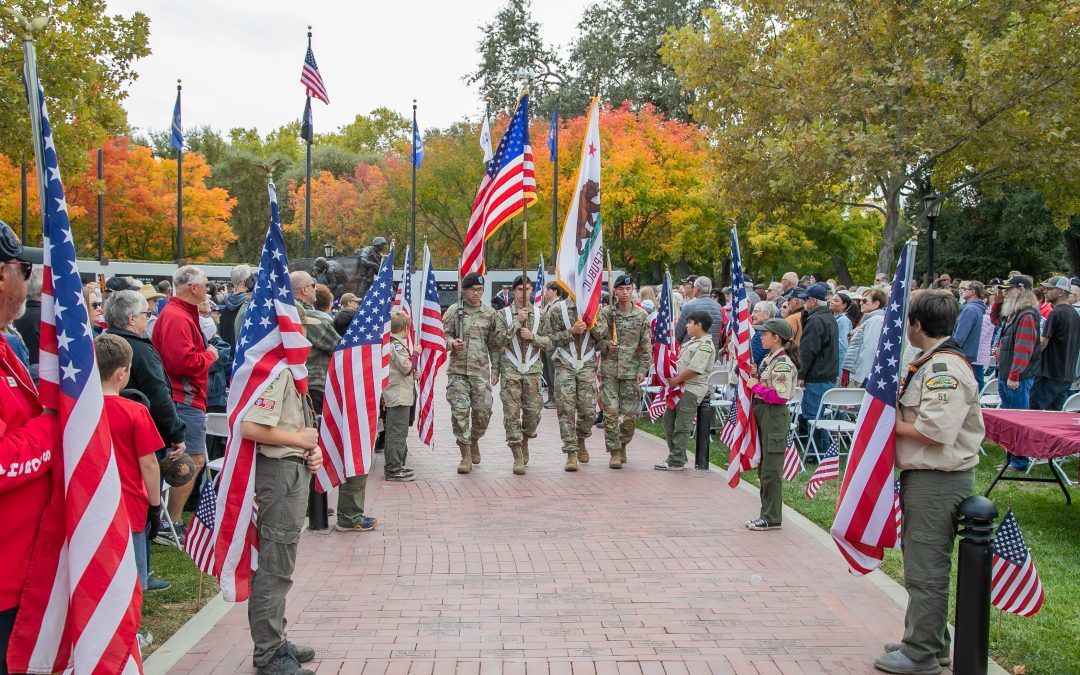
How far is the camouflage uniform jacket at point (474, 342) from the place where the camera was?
36.7 ft

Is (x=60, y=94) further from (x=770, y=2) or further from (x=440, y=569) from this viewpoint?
(x=770, y=2)

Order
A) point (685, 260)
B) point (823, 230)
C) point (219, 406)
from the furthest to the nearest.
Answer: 1. point (823, 230)
2. point (685, 260)
3. point (219, 406)

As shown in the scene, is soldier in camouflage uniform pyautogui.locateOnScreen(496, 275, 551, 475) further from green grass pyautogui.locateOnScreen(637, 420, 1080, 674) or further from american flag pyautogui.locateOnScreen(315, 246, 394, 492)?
american flag pyautogui.locateOnScreen(315, 246, 394, 492)

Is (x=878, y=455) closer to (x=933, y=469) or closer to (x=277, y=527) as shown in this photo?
(x=933, y=469)

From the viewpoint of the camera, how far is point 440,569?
7035 millimetres

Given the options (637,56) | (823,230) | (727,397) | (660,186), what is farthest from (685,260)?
(727,397)

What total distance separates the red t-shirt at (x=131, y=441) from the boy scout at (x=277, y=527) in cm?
56

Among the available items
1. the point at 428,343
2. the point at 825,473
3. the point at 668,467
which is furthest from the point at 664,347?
the point at 825,473

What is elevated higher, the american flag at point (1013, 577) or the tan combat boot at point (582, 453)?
the american flag at point (1013, 577)

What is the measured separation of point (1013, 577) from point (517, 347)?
690 centimetres

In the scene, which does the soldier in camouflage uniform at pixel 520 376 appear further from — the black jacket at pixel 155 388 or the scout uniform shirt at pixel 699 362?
the black jacket at pixel 155 388

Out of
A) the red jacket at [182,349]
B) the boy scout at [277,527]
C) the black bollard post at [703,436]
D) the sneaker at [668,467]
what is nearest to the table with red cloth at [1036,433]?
the black bollard post at [703,436]

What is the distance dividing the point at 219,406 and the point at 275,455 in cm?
481

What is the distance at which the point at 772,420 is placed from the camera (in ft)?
27.2
